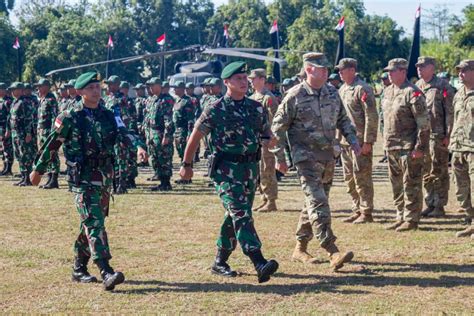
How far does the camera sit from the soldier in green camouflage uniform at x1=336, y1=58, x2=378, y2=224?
377 inches

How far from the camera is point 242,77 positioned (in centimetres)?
678

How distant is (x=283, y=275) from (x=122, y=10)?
64.5 meters

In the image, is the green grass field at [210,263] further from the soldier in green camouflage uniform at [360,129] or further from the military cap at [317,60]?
the military cap at [317,60]

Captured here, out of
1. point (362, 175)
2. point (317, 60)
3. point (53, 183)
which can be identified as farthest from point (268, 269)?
point (53, 183)

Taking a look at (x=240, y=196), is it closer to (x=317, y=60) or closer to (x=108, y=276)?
(x=108, y=276)

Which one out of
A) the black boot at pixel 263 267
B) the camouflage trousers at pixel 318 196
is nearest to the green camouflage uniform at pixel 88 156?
the black boot at pixel 263 267

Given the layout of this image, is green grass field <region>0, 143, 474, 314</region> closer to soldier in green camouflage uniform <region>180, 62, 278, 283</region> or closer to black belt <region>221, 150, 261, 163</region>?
soldier in green camouflage uniform <region>180, 62, 278, 283</region>

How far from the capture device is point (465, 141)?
8.77 meters

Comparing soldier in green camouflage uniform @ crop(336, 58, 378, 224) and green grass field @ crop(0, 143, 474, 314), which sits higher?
soldier in green camouflage uniform @ crop(336, 58, 378, 224)

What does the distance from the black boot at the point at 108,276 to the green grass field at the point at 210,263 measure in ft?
0.27

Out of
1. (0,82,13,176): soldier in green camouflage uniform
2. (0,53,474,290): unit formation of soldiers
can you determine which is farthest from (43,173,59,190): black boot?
(0,53,474,290): unit formation of soldiers

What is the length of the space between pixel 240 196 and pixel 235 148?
446mm

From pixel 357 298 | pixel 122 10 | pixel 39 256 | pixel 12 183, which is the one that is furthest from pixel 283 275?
pixel 122 10

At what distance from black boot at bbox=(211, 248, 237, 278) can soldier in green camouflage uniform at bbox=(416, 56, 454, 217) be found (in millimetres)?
3927
